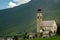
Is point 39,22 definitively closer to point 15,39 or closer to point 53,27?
point 53,27

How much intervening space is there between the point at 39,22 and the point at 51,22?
10816mm

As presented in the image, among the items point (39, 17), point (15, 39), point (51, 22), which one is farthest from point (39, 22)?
point (15, 39)

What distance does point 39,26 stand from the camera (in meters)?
121

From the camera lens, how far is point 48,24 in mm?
129625

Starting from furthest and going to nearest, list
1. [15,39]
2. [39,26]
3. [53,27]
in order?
1. [53,27]
2. [39,26]
3. [15,39]

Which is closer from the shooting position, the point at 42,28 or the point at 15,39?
the point at 15,39

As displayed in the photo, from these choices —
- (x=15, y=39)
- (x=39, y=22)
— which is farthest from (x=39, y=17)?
(x=15, y=39)

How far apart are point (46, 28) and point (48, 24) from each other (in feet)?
15.5

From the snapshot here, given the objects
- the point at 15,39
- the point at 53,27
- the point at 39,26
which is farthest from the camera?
the point at 53,27

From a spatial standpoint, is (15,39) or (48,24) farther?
(48,24)

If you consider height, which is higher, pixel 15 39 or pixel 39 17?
pixel 39 17

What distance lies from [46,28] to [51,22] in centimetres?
730

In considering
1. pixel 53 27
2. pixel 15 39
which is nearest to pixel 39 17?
pixel 53 27

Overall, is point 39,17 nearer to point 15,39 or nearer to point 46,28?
point 46,28
